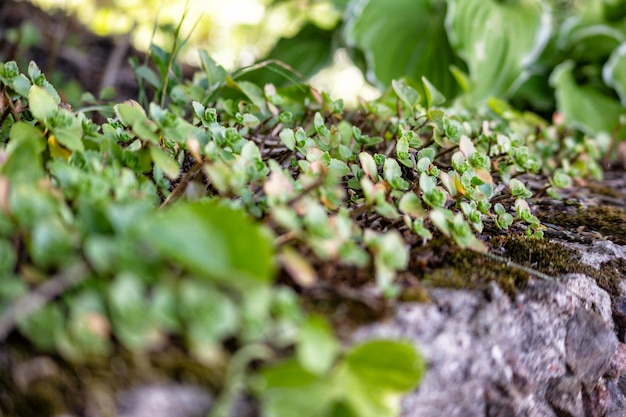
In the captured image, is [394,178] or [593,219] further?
[593,219]

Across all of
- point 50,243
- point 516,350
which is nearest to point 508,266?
point 516,350

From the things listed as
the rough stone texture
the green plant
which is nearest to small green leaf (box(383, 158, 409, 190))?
the rough stone texture

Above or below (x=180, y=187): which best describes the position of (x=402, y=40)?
above

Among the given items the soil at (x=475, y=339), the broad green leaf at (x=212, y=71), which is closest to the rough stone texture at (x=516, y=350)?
the soil at (x=475, y=339)

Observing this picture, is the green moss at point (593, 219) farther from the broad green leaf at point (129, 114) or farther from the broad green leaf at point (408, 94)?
the broad green leaf at point (129, 114)

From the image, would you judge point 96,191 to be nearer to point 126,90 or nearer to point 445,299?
point 445,299

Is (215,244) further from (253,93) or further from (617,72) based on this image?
(617,72)
